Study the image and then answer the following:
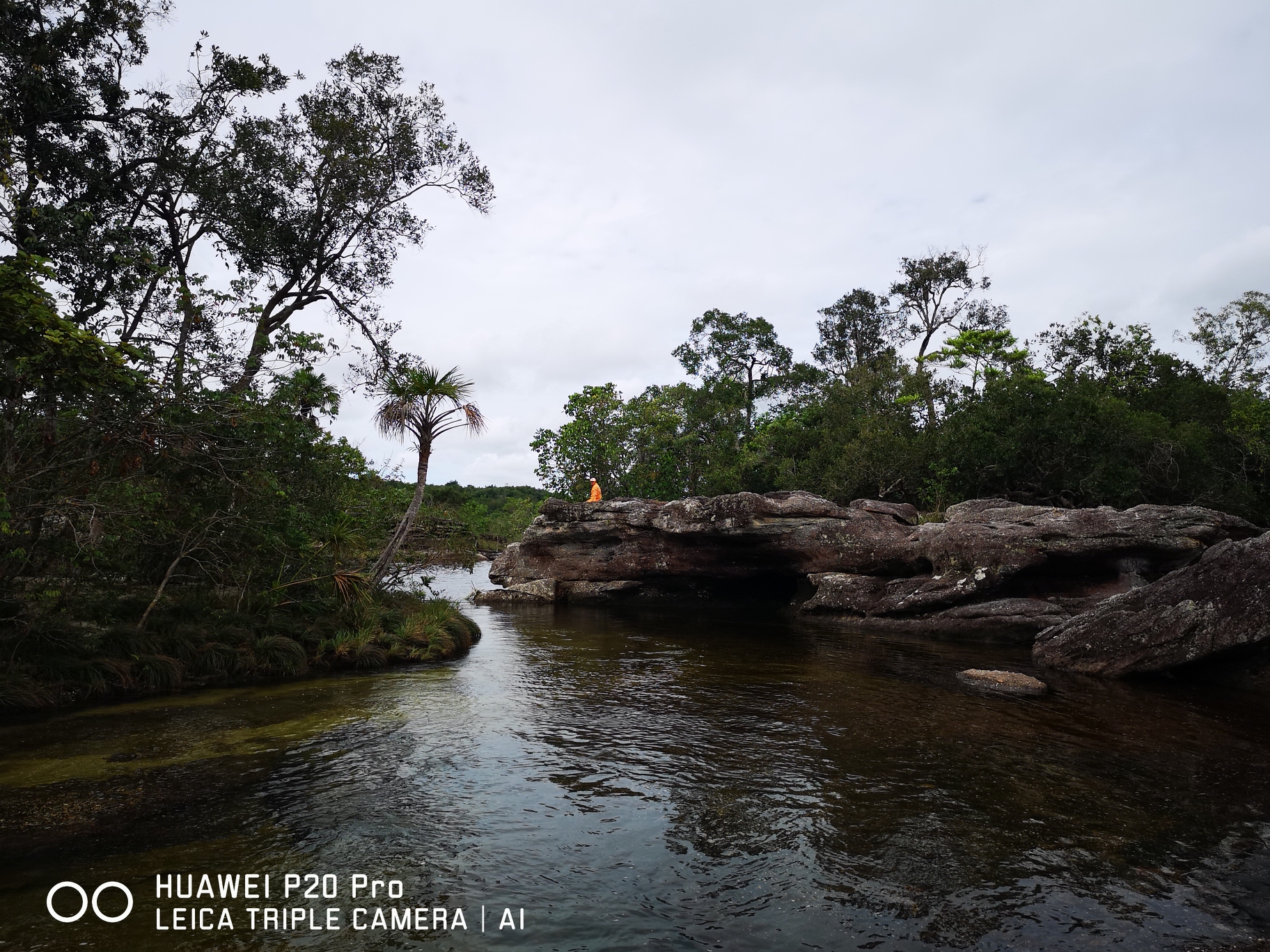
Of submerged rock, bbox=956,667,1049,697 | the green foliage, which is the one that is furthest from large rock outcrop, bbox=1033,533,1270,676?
the green foliage

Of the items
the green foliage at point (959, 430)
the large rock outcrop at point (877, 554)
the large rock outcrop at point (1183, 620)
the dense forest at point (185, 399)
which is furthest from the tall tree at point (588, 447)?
the large rock outcrop at point (1183, 620)

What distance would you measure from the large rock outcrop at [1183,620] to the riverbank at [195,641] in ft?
44.9

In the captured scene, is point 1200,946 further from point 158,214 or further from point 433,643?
point 158,214

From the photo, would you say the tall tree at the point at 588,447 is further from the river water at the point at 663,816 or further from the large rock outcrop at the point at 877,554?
the river water at the point at 663,816

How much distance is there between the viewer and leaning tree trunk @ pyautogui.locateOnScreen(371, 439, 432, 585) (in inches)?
694

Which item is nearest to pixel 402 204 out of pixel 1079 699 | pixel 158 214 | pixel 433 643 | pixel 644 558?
pixel 158 214

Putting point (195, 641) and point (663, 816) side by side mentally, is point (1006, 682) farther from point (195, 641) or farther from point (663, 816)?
point (195, 641)

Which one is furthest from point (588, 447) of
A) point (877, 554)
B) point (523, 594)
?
point (877, 554)

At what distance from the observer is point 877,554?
22625mm

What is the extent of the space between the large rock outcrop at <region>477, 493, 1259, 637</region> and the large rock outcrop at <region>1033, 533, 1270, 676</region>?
3.39 metres

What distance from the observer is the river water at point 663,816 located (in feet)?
15.9

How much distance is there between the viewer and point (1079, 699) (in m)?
11.5

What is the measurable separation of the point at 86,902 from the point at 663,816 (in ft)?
15.0

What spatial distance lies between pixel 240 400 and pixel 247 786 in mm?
7752
